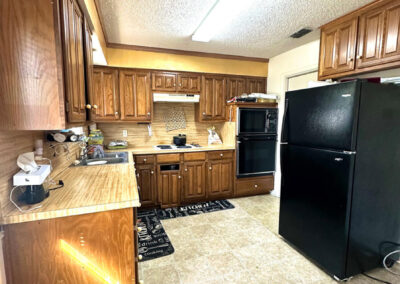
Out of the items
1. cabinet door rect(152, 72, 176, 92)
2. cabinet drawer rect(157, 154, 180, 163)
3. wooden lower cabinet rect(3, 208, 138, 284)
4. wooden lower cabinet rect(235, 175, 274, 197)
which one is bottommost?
wooden lower cabinet rect(235, 175, 274, 197)

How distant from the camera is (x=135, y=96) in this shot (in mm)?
3037

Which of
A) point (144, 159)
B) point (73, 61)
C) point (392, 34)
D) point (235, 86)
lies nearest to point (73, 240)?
point (73, 61)

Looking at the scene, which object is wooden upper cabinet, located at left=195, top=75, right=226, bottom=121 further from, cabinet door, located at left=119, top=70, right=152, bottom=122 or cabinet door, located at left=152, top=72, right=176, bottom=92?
cabinet door, located at left=119, top=70, right=152, bottom=122

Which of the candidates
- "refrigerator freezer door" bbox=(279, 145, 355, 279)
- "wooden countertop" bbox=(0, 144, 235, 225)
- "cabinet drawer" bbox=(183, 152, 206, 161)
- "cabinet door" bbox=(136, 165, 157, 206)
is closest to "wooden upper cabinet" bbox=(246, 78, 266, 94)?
"cabinet drawer" bbox=(183, 152, 206, 161)

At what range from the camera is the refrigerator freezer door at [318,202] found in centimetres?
161

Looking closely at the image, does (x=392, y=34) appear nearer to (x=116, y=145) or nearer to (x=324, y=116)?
(x=324, y=116)

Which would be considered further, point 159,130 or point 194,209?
point 159,130

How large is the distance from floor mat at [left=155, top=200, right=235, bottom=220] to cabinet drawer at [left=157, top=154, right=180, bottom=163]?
75 centimetres

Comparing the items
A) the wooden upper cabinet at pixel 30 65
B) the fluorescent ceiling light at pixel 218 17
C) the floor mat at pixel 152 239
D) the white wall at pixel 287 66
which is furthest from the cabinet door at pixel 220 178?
the wooden upper cabinet at pixel 30 65

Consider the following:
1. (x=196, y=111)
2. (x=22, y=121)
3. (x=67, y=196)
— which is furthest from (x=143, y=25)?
(x=67, y=196)

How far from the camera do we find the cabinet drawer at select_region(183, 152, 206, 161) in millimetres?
3120

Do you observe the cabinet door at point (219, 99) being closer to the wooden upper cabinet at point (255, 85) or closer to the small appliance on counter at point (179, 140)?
the wooden upper cabinet at point (255, 85)

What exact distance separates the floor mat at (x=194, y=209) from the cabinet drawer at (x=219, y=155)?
0.75 metres

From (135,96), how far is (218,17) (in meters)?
1.62
